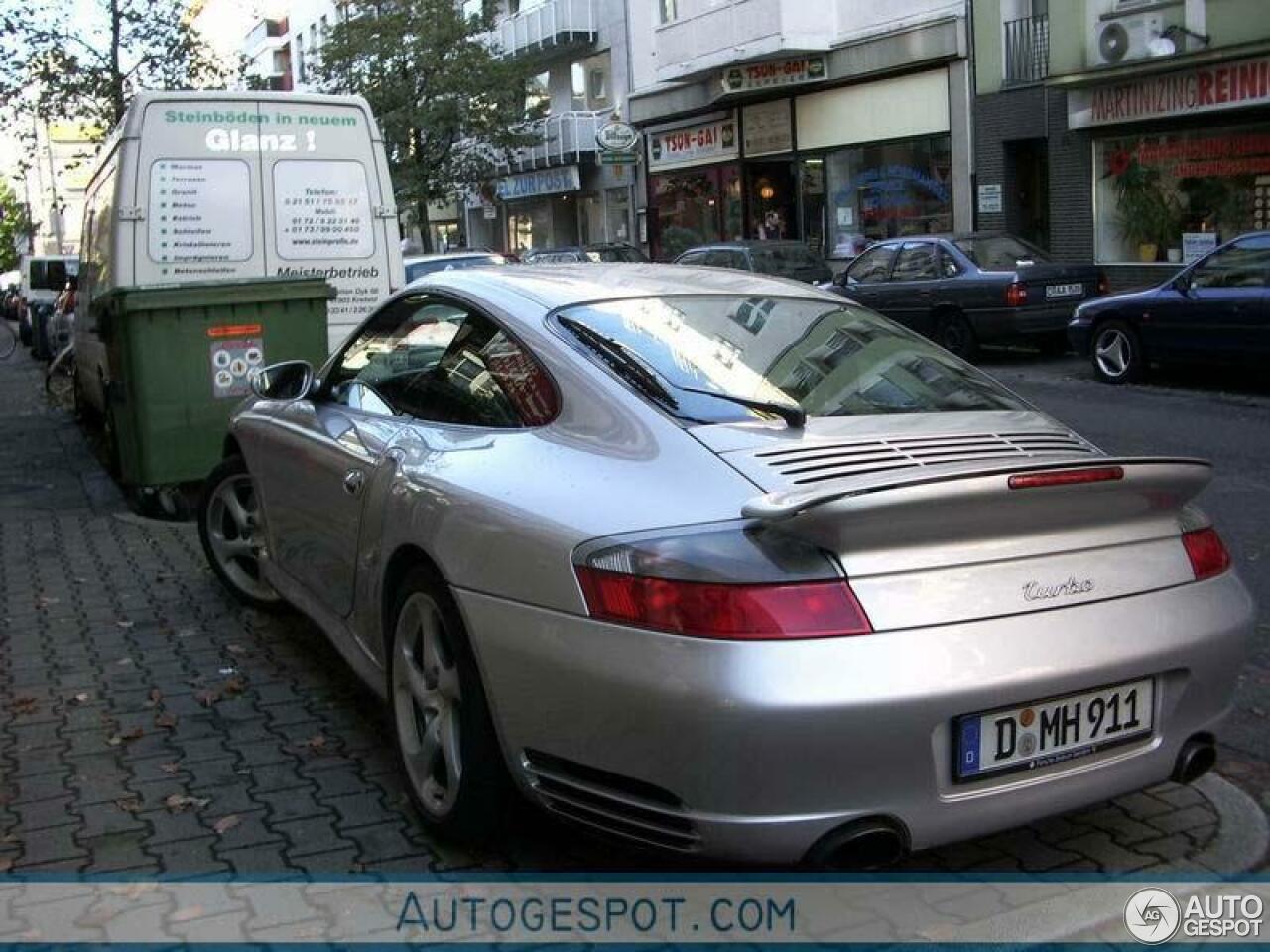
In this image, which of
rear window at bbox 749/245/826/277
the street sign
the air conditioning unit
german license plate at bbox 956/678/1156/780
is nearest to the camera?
german license plate at bbox 956/678/1156/780

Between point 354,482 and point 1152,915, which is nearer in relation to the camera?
point 1152,915

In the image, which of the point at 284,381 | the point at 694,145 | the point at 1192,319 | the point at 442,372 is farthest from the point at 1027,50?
the point at 442,372

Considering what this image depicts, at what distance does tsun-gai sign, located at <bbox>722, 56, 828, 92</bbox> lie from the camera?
2686 cm

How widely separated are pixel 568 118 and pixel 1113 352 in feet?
79.2

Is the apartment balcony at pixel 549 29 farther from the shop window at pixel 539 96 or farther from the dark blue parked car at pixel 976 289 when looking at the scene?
the dark blue parked car at pixel 976 289

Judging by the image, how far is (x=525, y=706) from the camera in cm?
331

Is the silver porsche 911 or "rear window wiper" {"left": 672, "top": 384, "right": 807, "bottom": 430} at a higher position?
"rear window wiper" {"left": 672, "top": 384, "right": 807, "bottom": 430}

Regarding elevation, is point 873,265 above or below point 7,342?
above

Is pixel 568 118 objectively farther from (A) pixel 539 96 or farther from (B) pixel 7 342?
(B) pixel 7 342

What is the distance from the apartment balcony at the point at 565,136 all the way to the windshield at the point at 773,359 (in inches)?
1254

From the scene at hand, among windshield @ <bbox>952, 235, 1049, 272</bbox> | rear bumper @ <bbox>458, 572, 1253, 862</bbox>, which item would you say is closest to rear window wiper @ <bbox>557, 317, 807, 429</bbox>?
rear bumper @ <bbox>458, 572, 1253, 862</bbox>

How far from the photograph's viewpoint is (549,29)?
3650cm

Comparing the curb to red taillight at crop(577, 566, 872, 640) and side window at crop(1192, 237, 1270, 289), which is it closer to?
red taillight at crop(577, 566, 872, 640)

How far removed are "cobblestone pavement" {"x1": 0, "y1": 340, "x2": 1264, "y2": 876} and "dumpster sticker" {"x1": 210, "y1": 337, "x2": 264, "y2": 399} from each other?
5.33 feet
